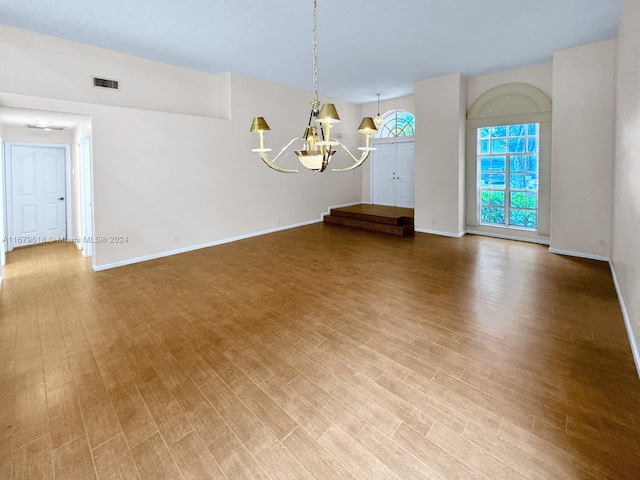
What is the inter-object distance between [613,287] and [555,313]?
1.40m

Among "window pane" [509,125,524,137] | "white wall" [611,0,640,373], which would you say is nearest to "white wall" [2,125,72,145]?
"white wall" [611,0,640,373]

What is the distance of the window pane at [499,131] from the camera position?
6532mm

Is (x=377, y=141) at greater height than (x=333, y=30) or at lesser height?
lesser

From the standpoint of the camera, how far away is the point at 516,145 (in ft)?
21.1

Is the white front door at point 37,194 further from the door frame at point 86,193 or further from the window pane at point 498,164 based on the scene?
the window pane at point 498,164

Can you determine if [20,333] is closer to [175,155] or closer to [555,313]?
[175,155]

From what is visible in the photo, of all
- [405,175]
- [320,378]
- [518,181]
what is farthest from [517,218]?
[320,378]

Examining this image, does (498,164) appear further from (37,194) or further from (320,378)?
(37,194)

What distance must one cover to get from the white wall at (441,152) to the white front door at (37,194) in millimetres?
7675

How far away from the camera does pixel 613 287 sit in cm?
397

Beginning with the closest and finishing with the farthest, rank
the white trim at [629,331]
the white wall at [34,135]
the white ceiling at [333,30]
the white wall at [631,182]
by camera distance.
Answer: the white trim at [629,331], the white wall at [631,182], the white ceiling at [333,30], the white wall at [34,135]

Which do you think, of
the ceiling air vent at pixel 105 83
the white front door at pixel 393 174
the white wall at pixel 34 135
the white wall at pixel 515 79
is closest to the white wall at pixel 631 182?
the white wall at pixel 515 79

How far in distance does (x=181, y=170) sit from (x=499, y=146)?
6.26 metres

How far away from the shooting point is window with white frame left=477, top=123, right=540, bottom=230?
6297 mm
